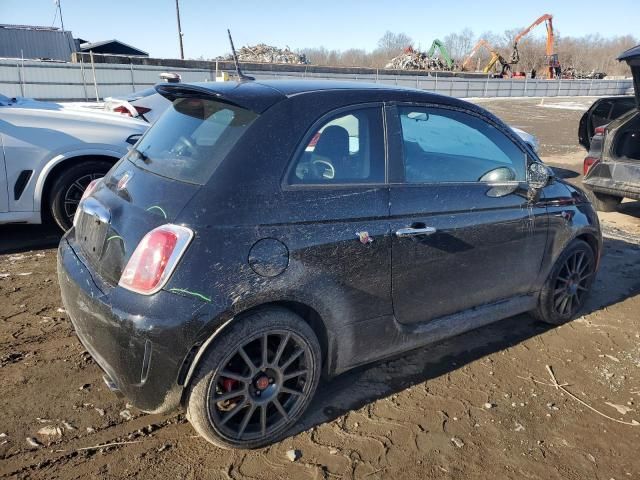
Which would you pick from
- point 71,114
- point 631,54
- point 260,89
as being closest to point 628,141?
point 631,54

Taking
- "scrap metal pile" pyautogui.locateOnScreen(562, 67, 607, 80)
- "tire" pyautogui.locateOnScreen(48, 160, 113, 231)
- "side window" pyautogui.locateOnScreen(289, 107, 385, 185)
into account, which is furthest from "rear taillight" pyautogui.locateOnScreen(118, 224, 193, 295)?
"scrap metal pile" pyautogui.locateOnScreen(562, 67, 607, 80)

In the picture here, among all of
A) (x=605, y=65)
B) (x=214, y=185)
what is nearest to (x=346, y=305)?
(x=214, y=185)

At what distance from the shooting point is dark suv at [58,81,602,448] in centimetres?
228

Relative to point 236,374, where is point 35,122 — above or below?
above

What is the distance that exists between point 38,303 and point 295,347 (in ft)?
8.28

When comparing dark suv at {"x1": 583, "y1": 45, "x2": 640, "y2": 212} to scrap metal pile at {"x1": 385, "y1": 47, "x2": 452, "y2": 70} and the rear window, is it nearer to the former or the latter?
the rear window

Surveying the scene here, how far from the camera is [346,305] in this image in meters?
2.64

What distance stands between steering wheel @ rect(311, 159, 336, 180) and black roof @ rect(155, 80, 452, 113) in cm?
37

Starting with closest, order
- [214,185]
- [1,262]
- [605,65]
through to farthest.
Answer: [214,185]
[1,262]
[605,65]

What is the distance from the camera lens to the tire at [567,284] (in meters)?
3.81

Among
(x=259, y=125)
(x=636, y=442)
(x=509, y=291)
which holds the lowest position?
(x=636, y=442)

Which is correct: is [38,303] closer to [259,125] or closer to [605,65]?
[259,125]

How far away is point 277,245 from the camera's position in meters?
2.39

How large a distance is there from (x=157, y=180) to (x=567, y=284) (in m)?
3.12
